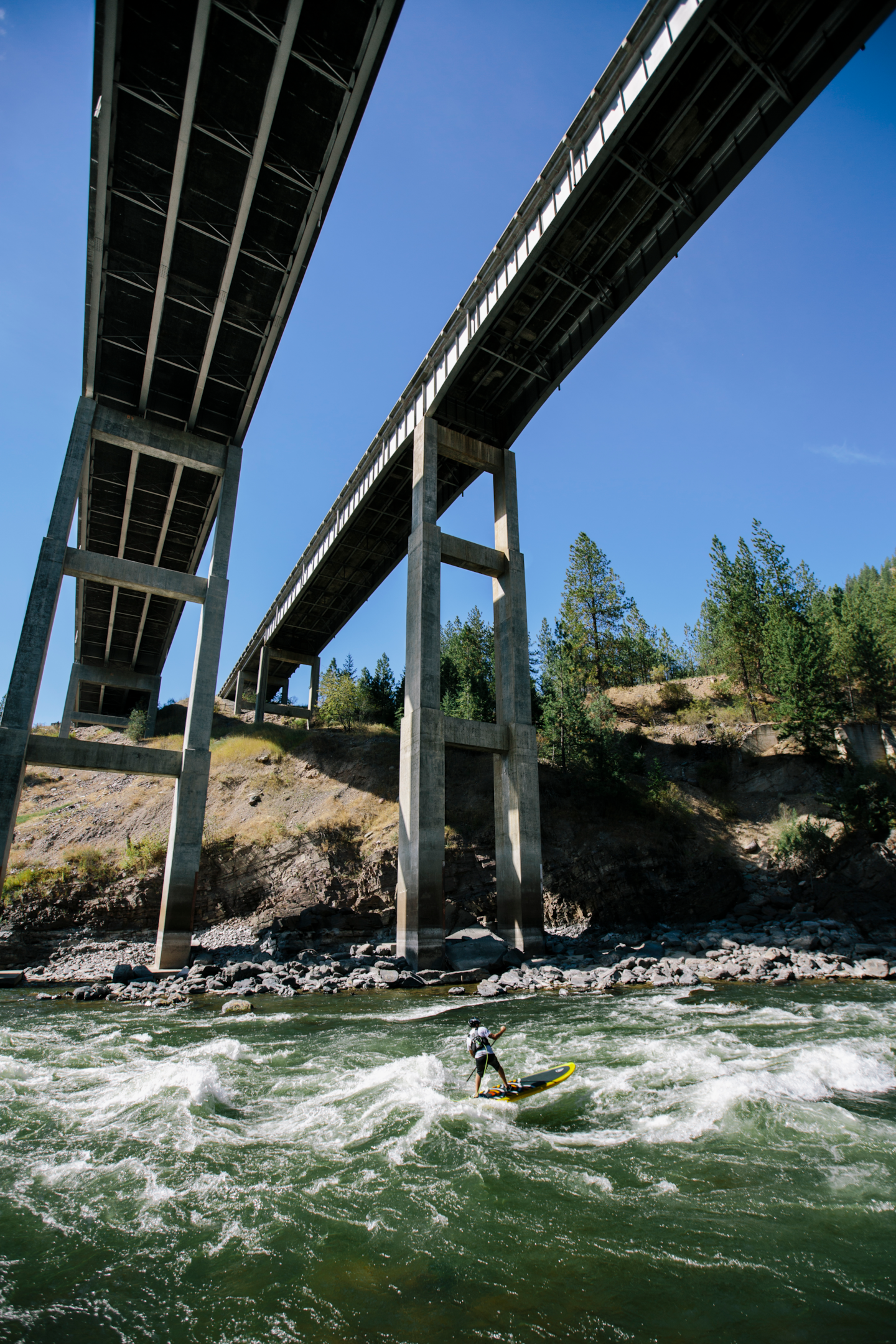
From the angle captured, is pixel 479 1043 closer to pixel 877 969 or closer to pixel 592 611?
pixel 877 969

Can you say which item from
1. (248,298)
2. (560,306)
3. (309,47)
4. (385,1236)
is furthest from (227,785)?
(385,1236)

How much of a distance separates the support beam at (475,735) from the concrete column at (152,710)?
32770 mm

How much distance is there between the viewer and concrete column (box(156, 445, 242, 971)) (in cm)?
2248

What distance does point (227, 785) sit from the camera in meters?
36.0

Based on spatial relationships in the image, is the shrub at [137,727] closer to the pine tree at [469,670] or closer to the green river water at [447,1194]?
the pine tree at [469,670]

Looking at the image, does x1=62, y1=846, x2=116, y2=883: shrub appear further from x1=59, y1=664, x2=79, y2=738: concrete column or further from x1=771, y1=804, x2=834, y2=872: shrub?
x1=771, y1=804, x2=834, y2=872: shrub

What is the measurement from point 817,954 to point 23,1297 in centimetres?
2107

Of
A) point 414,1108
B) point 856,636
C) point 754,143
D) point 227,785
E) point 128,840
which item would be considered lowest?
point 414,1108

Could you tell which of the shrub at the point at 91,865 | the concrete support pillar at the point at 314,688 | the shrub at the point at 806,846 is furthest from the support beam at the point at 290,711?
the shrub at the point at 806,846

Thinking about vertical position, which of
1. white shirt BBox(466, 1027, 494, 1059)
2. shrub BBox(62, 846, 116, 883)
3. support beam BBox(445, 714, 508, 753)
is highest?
support beam BBox(445, 714, 508, 753)

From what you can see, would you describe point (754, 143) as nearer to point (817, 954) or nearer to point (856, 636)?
point (817, 954)

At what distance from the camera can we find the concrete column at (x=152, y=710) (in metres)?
49.7

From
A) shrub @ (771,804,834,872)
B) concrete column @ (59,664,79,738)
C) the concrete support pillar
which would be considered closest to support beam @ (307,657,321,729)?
the concrete support pillar

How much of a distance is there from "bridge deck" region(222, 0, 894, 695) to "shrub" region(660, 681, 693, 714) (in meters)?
20.0
